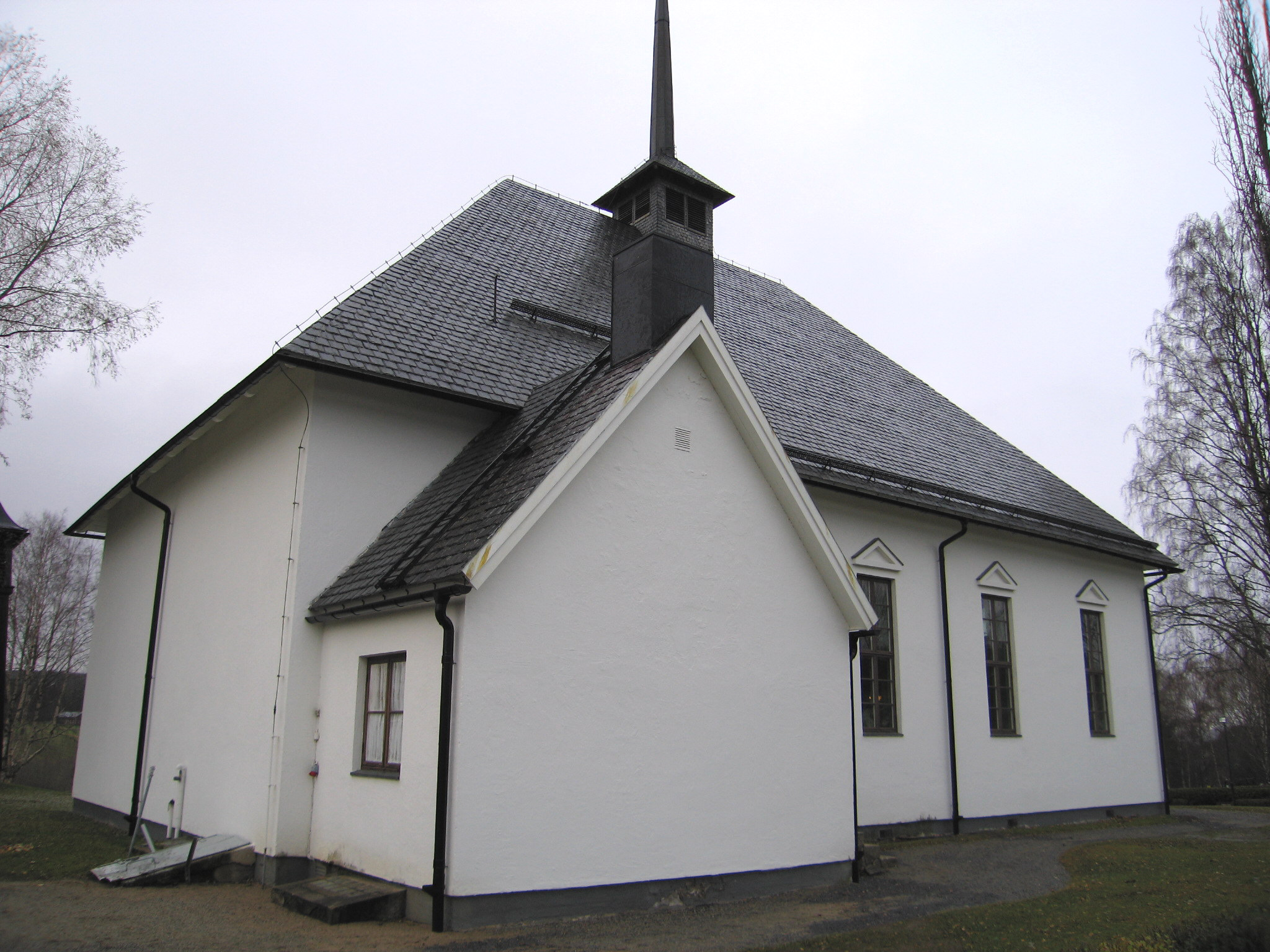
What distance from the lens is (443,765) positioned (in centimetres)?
761

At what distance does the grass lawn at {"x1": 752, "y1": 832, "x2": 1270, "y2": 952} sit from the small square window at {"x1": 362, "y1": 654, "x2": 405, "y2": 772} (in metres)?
3.91

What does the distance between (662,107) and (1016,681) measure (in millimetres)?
11435

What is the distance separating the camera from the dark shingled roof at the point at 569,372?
1004cm

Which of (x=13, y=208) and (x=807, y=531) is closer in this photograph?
(x=807, y=531)

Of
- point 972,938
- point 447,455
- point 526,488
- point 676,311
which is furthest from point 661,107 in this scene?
point 972,938

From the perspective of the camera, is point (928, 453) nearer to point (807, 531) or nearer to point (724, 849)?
point (807, 531)

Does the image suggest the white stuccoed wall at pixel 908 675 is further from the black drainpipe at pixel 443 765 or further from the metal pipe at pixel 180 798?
the metal pipe at pixel 180 798

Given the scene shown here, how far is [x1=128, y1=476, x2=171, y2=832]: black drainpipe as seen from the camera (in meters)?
12.7

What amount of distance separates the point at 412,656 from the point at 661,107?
11.4 m

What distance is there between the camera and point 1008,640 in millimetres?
15922

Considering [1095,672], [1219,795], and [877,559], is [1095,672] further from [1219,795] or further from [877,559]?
[1219,795]

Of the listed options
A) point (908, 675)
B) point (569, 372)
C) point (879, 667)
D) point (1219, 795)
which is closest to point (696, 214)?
point (569, 372)

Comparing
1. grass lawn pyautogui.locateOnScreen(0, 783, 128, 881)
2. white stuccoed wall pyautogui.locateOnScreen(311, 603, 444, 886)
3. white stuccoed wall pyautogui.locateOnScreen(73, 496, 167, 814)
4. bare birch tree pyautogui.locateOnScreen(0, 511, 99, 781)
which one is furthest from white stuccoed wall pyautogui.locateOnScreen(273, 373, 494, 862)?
bare birch tree pyautogui.locateOnScreen(0, 511, 99, 781)

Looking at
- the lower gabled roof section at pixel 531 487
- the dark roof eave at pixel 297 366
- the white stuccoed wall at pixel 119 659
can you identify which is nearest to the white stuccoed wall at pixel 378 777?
the lower gabled roof section at pixel 531 487
